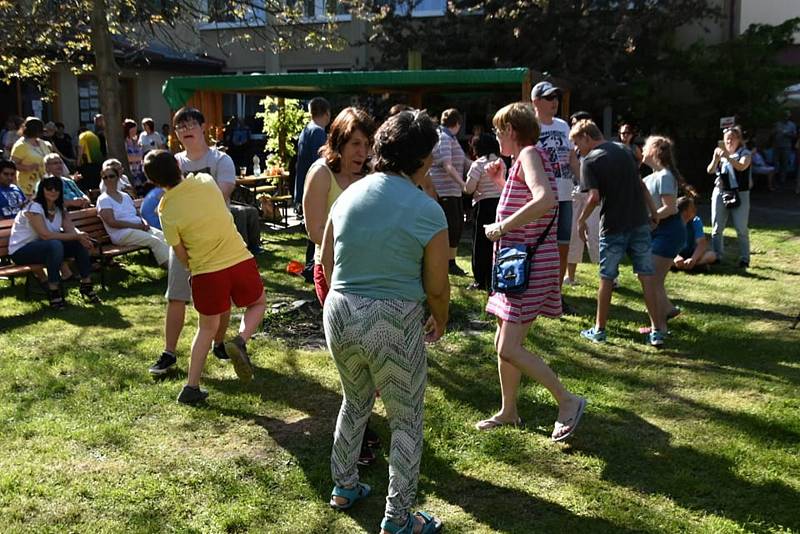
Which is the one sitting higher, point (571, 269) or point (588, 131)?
point (588, 131)

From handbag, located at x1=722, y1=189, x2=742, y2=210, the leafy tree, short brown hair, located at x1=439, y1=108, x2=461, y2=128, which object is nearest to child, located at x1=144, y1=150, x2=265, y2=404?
short brown hair, located at x1=439, y1=108, x2=461, y2=128

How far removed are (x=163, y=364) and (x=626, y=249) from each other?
341 centimetres

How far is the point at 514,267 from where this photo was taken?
4.11m

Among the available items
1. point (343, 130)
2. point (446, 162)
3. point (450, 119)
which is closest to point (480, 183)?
point (446, 162)

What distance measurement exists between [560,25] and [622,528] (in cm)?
1627

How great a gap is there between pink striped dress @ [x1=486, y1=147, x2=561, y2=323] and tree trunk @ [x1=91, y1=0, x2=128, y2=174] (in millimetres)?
9693

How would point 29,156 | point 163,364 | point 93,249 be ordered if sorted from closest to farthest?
point 163,364, point 93,249, point 29,156

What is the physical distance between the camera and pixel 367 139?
13.0 ft

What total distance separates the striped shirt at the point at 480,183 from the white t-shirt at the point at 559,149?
62 centimetres

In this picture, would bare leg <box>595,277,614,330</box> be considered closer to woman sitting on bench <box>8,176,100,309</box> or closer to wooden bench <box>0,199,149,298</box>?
woman sitting on bench <box>8,176,100,309</box>

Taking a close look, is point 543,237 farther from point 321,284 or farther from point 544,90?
point 544,90

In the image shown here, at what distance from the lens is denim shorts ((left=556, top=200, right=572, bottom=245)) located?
6.93m

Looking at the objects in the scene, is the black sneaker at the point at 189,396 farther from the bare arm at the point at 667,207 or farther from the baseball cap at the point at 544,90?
the bare arm at the point at 667,207

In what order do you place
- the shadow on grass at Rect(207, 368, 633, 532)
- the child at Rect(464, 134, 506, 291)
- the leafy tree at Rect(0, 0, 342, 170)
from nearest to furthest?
the shadow on grass at Rect(207, 368, 633, 532) < the child at Rect(464, 134, 506, 291) < the leafy tree at Rect(0, 0, 342, 170)
